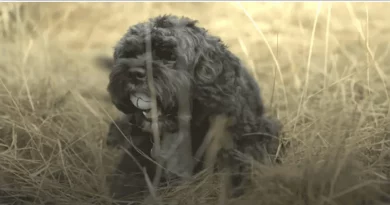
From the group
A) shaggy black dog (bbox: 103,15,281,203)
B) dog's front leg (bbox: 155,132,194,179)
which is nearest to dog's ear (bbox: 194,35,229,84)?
shaggy black dog (bbox: 103,15,281,203)

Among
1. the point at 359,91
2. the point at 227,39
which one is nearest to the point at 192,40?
the point at 227,39

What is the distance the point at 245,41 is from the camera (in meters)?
1.04

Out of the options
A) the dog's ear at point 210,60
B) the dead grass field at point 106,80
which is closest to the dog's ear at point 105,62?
the dead grass field at point 106,80

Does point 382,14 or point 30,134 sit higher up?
point 382,14

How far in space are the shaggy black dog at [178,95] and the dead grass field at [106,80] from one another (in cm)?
2

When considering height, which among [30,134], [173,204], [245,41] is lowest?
[173,204]

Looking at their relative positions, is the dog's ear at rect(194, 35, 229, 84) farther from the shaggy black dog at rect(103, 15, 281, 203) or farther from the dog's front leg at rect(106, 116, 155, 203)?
the dog's front leg at rect(106, 116, 155, 203)

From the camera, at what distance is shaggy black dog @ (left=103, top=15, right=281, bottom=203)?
968 millimetres

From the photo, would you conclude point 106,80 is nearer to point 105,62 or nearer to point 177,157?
point 105,62

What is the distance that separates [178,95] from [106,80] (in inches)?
4.9

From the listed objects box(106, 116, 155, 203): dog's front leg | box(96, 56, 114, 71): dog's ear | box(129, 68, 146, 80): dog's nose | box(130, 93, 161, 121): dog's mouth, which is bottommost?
box(106, 116, 155, 203): dog's front leg

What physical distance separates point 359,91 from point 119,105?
1.23 ft

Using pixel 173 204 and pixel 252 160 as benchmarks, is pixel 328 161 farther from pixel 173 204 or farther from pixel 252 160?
pixel 173 204

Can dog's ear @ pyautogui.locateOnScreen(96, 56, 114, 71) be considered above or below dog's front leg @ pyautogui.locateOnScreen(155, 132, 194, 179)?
above
